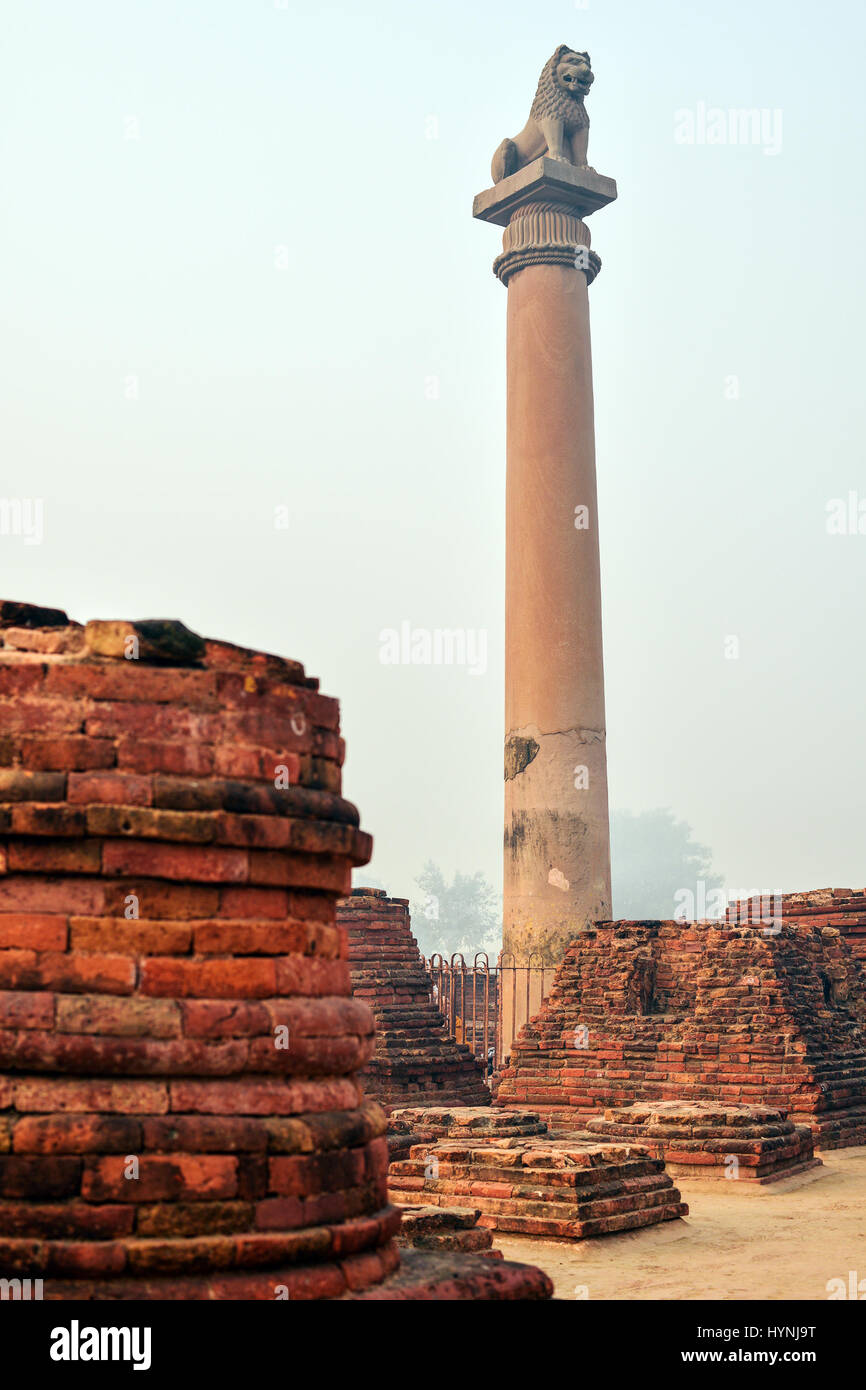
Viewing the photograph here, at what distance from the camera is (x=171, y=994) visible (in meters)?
3.51

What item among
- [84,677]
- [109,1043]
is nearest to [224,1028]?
[109,1043]

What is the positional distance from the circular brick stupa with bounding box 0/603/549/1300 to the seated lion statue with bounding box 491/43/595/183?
16761 millimetres

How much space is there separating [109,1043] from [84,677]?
2.88ft

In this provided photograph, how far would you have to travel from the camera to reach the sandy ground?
617 centimetres

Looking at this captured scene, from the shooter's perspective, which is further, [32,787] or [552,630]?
[552,630]

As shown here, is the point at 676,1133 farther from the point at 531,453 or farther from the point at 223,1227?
the point at 531,453

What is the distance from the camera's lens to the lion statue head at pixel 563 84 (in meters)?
19.2

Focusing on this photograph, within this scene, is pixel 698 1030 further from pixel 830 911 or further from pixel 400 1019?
pixel 830 911

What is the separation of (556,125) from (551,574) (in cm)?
586

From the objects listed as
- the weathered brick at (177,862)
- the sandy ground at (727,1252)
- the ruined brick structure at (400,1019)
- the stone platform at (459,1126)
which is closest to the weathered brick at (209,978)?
the weathered brick at (177,862)

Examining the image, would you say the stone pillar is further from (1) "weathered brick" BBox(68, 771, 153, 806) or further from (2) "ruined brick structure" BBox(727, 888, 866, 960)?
(1) "weathered brick" BBox(68, 771, 153, 806)

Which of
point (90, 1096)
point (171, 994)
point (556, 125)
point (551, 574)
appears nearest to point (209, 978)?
point (171, 994)

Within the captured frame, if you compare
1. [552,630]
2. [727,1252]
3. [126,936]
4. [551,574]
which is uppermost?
[551,574]

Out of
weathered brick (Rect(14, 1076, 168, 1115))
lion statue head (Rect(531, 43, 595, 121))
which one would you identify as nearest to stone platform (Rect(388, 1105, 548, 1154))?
weathered brick (Rect(14, 1076, 168, 1115))
